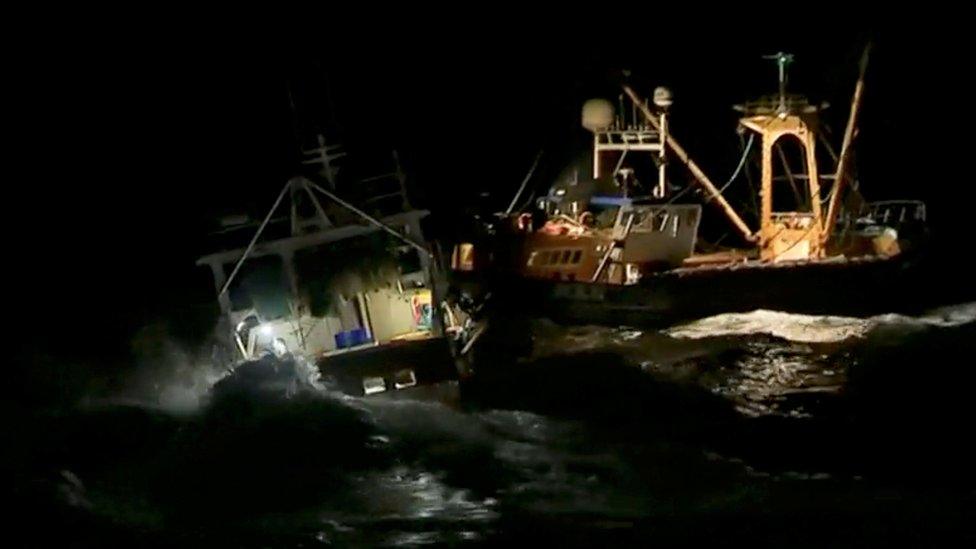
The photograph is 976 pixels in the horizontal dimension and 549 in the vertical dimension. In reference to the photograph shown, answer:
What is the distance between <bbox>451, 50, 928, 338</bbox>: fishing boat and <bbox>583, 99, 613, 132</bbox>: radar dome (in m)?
0.05

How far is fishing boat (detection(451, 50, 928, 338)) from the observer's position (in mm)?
34688

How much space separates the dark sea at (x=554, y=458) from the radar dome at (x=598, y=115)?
36.8 ft

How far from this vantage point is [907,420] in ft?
82.1

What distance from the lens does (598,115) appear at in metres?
40.1

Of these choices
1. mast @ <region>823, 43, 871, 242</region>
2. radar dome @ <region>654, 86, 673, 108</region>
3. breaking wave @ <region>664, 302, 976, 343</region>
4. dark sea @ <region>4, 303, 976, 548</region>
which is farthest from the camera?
radar dome @ <region>654, 86, 673, 108</region>

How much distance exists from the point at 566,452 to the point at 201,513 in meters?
7.35

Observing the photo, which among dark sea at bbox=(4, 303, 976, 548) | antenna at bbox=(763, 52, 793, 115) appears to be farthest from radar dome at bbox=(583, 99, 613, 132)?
dark sea at bbox=(4, 303, 976, 548)

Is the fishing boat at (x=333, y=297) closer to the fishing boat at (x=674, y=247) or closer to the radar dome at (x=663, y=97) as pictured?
the fishing boat at (x=674, y=247)

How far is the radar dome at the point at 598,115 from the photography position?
40.1m

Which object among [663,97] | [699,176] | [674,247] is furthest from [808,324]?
[663,97]

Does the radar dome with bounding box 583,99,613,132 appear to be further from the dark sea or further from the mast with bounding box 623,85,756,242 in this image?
the dark sea

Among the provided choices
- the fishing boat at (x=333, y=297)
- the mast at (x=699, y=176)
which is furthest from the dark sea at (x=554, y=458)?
the mast at (x=699, y=176)

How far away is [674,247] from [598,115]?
5.90m

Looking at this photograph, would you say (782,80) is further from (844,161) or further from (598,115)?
(598,115)
